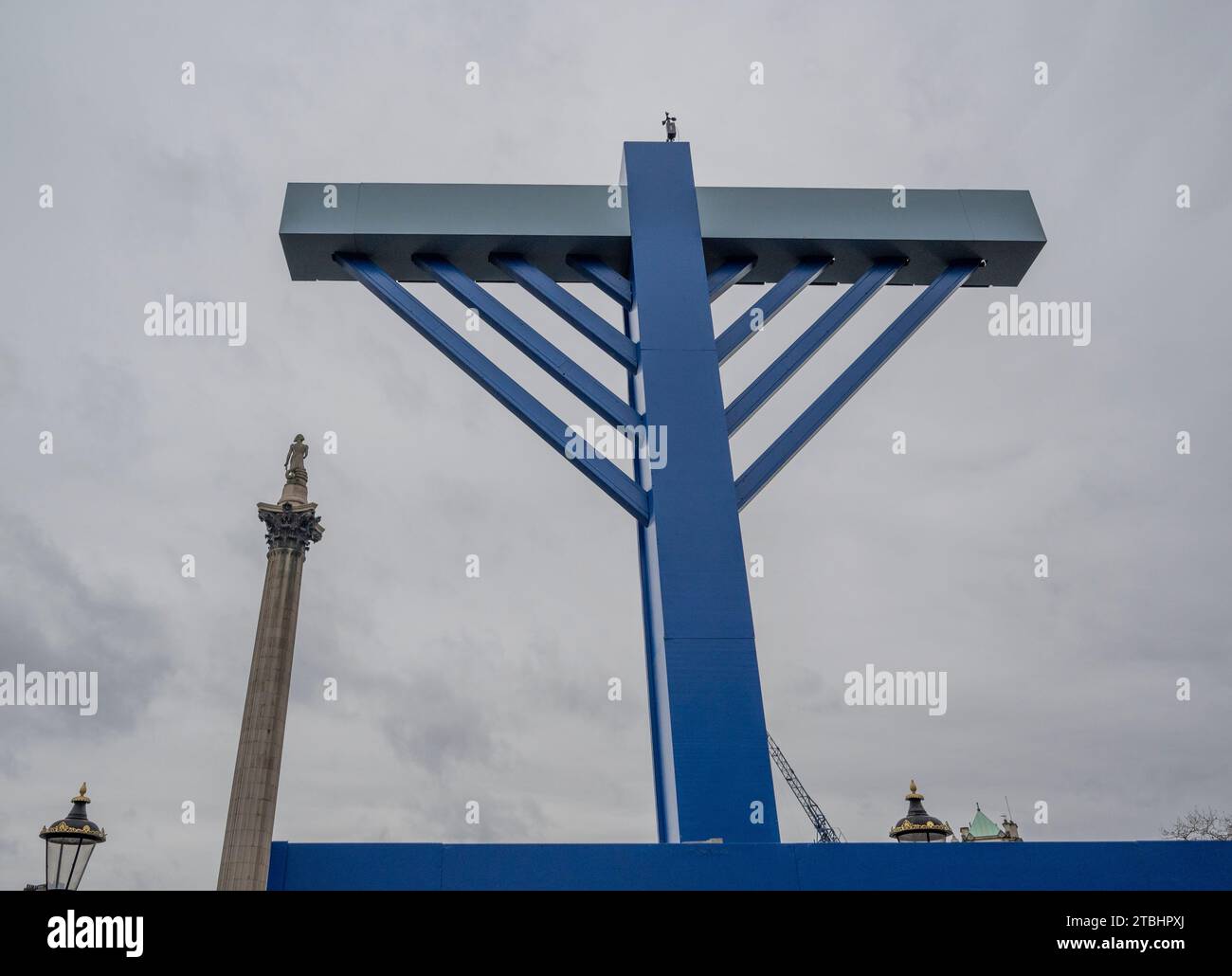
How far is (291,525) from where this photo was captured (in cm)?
2455

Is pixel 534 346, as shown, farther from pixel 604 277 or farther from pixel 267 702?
pixel 267 702

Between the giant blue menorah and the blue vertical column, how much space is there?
1cm

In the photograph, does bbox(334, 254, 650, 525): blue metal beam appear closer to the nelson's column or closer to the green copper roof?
the nelson's column

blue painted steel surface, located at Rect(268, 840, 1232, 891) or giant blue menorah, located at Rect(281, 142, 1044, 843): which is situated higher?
giant blue menorah, located at Rect(281, 142, 1044, 843)

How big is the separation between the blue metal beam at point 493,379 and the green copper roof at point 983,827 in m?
74.0

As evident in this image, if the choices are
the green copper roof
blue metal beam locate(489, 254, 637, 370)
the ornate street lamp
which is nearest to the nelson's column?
the ornate street lamp

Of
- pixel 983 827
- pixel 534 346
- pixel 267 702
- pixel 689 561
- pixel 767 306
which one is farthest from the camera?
pixel 983 827

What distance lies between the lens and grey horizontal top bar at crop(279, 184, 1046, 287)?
7.77 metres

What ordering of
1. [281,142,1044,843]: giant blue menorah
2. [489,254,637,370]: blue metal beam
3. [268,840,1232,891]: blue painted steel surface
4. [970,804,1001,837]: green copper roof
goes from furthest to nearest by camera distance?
[970,804,1001,837]: green copper roof < [489,254,637,370]: blue metal beam < [281,142,1044,843]: giant blue menorah < [268,840,1232,891]: blue painted steel surface

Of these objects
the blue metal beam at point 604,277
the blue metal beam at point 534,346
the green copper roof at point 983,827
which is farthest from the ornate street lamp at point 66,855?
the green copper roof at point 983,827

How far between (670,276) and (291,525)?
19014 mm

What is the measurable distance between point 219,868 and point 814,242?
69.5 feet

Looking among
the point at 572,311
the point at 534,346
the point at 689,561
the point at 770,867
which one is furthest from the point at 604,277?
the point at 770,867
